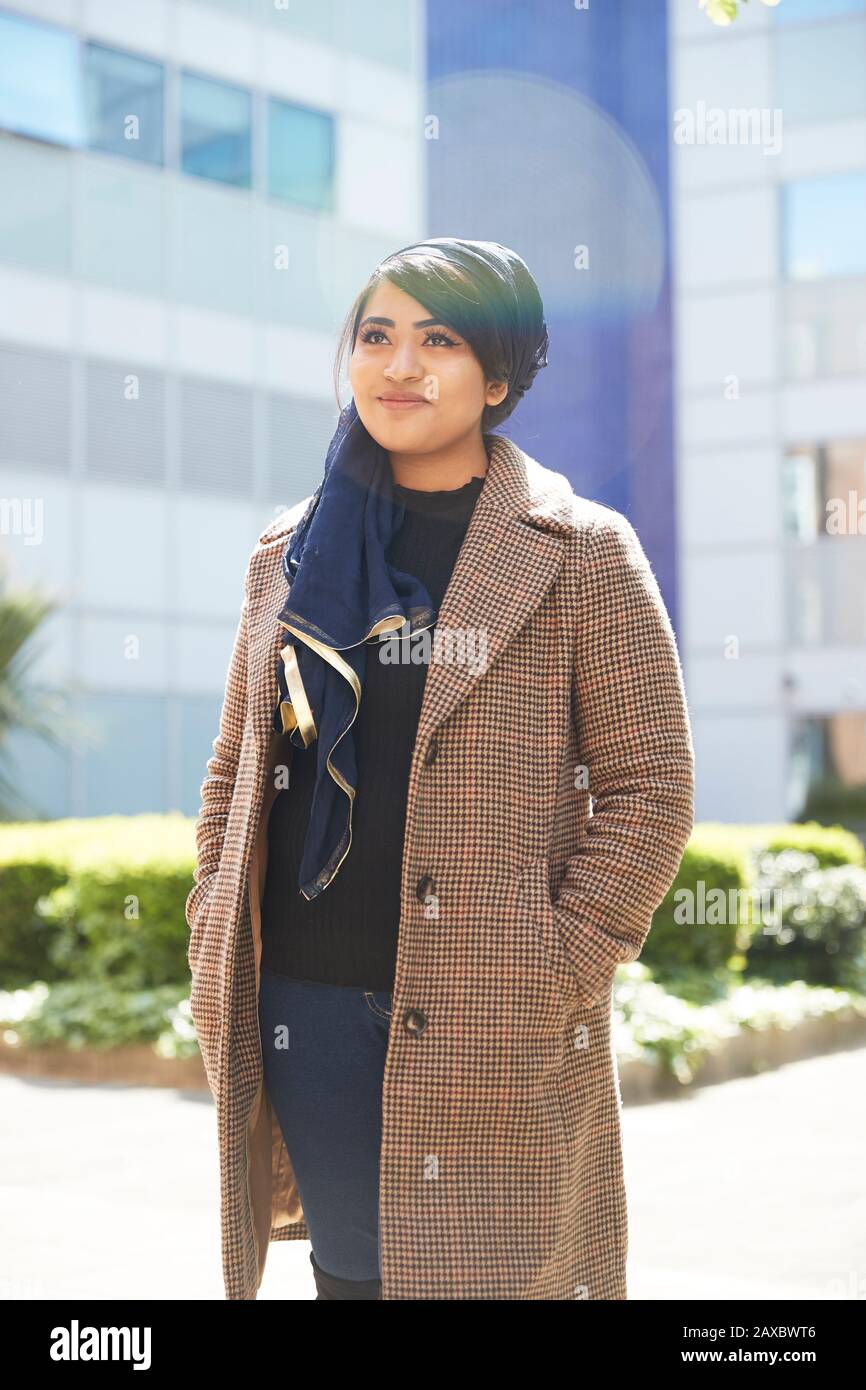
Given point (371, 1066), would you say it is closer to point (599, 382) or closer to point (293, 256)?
point (599, 382)

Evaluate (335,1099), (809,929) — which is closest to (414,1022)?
(335,1099)

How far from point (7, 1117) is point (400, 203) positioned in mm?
14028

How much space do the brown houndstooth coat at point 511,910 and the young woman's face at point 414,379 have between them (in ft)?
0.46

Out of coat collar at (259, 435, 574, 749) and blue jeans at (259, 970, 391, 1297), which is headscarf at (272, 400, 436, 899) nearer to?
coat collar at (259, 435, 574, 749)

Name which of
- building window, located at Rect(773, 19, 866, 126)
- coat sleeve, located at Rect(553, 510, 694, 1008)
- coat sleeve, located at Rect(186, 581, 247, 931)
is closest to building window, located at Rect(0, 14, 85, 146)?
building window, located at Rect(773, 19, 866, 126)

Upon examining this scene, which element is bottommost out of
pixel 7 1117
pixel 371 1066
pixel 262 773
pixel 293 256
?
pixel 7 1117

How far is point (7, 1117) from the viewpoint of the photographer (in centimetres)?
687

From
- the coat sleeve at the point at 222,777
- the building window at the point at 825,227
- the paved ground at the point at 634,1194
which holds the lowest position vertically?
the paved ground at the point at 634,1194

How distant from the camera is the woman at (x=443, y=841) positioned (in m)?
2.30

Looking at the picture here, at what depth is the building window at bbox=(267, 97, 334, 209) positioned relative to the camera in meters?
17.8

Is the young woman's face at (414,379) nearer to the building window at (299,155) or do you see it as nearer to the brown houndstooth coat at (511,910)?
the brown houndstooth coat at (511,910)

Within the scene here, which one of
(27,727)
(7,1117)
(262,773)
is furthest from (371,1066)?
(27,727)

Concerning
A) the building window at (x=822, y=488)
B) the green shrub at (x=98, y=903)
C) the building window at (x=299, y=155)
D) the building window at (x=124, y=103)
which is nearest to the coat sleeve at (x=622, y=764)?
the green shrub at (x=98, y=903)

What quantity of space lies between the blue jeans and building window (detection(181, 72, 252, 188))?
16084mm
